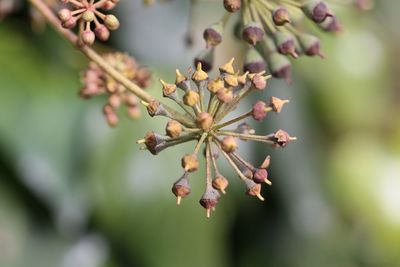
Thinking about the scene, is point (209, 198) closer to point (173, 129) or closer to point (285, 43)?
point (173, 129)

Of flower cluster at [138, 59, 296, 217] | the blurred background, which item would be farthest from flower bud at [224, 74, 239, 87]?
the blurred background

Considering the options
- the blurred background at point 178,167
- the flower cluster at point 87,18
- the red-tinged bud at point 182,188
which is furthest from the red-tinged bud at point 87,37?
the blurred background at point 178,167

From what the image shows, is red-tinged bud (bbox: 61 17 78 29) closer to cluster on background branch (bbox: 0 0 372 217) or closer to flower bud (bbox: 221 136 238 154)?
cluster on background branch (bbox: 0 0 372 217)

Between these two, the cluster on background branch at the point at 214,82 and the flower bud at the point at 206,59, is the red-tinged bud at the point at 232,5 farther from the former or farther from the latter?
the flower bud at the point at 206,59

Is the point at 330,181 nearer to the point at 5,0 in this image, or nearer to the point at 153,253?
the point at 153,253

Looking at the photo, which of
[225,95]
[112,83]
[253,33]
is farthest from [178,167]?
[225,95]
